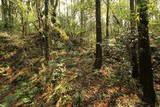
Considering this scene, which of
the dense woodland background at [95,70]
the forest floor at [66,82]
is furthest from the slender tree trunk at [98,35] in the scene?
the forest floor at [66,82]

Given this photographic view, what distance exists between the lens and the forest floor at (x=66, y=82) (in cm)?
581

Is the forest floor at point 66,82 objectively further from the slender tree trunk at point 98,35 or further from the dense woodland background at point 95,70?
the slender tree trunk at point 98,35

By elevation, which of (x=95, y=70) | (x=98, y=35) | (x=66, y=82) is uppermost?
(x=98, y=35)

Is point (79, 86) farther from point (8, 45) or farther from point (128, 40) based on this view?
point (8, 45)

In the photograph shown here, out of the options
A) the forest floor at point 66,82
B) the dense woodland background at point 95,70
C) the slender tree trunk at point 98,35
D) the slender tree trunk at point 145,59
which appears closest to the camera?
the slender tree trunk at point 145,59

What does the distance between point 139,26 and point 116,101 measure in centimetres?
→ 295

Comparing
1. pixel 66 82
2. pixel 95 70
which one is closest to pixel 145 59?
pixel 95 70

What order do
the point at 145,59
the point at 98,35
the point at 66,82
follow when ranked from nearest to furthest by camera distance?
the point at 145,59 < the point at 66,82 < the point at 98,35

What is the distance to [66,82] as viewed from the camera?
22.6 feet

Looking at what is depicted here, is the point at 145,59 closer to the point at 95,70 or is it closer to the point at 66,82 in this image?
the point at 95,70

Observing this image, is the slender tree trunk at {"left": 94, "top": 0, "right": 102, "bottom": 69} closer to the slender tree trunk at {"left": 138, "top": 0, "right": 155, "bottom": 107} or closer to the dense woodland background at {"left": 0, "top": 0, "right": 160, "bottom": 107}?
the dense woodland background at {"left": 0, "top": 0, "right": 160, "bottom": 107}

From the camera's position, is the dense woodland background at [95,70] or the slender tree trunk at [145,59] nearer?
the slender tree trunk at [145,59]

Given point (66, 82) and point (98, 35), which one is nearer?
point (66, 82)

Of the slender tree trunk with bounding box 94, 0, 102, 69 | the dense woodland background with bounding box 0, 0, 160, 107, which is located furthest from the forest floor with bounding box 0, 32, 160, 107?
the slender tree trunk with bounding box 94, 0, 102, 69
